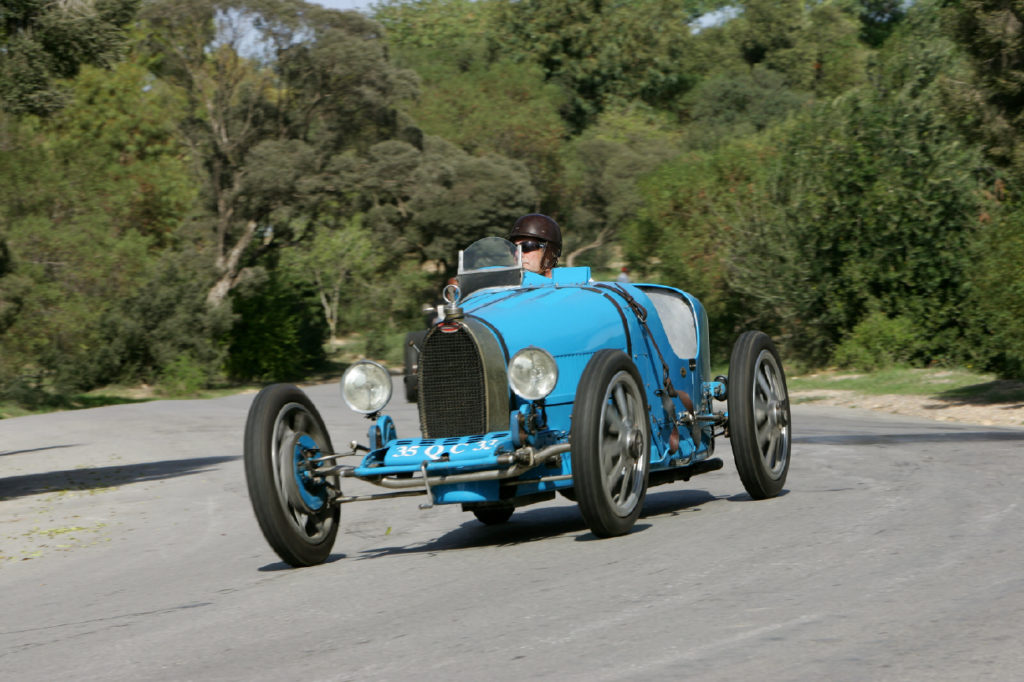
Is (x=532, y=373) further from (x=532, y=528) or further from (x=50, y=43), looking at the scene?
(x=50, y=43)

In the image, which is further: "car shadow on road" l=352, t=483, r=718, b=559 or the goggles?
the goggles

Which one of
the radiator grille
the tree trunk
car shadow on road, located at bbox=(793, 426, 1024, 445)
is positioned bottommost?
car shadow on road, located at bbox=(793, 426, 1024, 445)

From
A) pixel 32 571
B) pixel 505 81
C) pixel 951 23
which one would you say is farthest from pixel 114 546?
pixel 505 81

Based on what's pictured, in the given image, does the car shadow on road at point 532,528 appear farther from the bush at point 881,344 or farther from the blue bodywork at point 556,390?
the bush at point 881,344

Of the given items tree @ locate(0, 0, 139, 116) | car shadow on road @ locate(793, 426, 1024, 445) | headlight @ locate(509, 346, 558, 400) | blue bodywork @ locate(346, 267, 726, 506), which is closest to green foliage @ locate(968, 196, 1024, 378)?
car shadow on road @ locate(793, 426, 1024, 445)

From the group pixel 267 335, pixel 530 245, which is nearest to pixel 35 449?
pixel 530 245

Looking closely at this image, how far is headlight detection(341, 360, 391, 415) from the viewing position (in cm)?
808

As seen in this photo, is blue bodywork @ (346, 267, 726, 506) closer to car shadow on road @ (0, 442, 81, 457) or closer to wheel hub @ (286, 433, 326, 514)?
wheel hub @ (286, 433, 326, 514)

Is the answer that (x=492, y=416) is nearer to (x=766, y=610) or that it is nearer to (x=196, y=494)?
(x=766, y=610)

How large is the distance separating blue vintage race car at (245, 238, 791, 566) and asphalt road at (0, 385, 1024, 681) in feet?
1.13

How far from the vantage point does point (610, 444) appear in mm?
7777

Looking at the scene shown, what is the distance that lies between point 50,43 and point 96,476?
224 inches

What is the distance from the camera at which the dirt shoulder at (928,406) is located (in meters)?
18.8

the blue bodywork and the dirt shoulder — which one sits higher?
the blue bodywork
